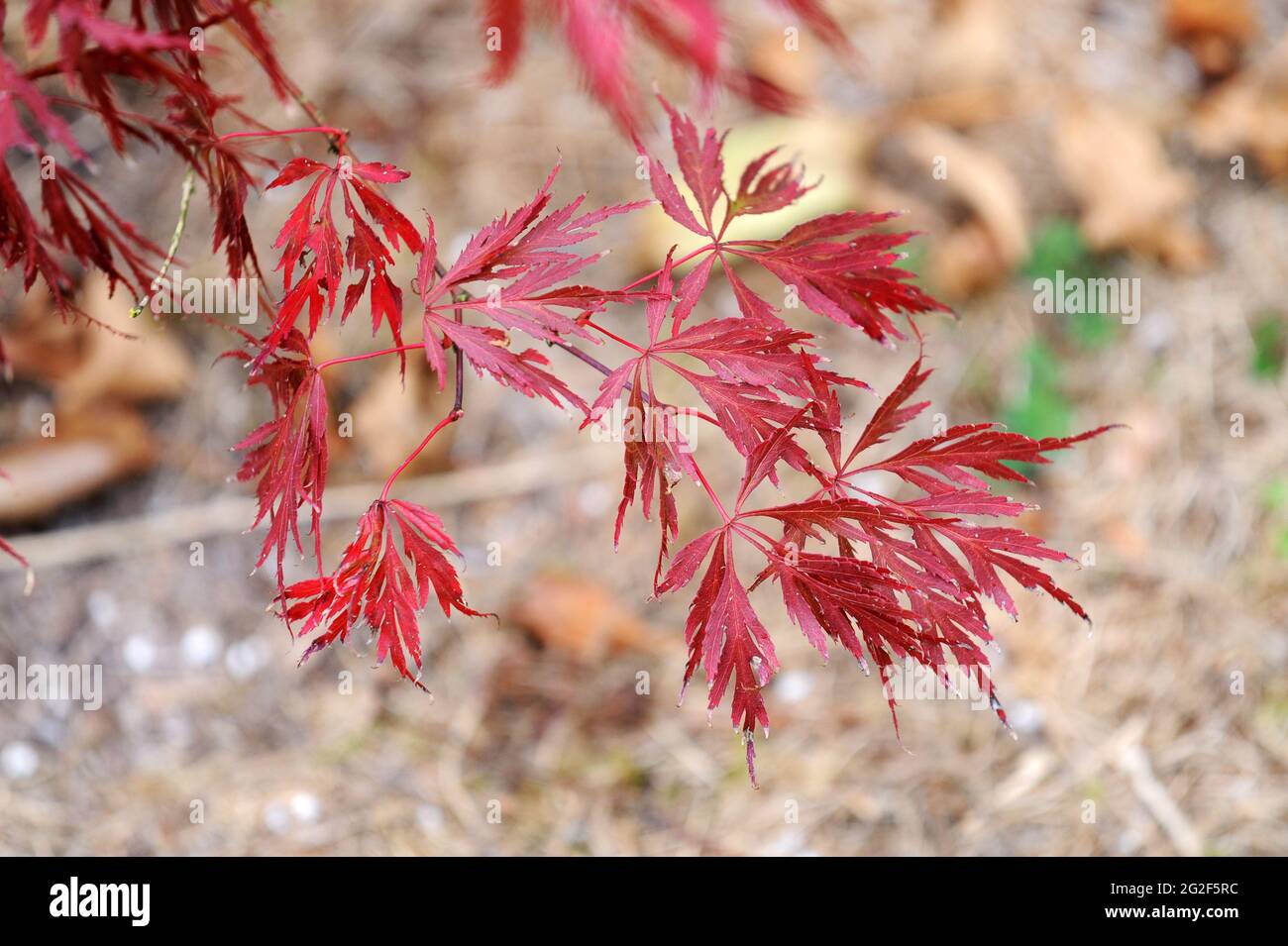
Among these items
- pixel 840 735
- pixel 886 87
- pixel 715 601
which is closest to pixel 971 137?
pixel 886 87

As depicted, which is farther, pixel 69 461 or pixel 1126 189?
pixel 1126 189

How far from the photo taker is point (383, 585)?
756 millimetres

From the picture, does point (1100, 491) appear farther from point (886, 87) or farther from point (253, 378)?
point (253, 378)

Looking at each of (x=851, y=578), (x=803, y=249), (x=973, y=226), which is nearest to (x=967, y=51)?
(x=973, y=226)

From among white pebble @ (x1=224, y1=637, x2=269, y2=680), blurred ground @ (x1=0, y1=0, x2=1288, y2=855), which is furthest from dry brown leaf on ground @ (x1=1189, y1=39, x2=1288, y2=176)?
white pebble @ (x1=224, y1=637, x2=269, y2=680)

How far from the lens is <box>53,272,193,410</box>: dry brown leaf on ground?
180 cm

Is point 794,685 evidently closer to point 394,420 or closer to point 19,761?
point 394,420

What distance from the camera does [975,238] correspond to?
194cm

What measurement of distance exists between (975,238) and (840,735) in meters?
0.99

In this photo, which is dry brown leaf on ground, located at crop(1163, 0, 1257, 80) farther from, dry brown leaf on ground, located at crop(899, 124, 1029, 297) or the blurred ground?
dry brown leaf on ground, located at crop(899, 124, 1029, 297)

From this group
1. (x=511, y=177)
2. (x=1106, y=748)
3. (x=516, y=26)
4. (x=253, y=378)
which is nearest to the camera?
(x=516, y=26)

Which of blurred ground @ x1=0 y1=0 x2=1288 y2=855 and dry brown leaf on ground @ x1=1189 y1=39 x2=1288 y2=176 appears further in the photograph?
dry brown leaf on ground @ x1=1189 y1=39 x2=1288 y2=176

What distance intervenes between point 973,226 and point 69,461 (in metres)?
1.71

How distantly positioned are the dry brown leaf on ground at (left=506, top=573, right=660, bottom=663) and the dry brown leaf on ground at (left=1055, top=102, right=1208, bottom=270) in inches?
46.5
